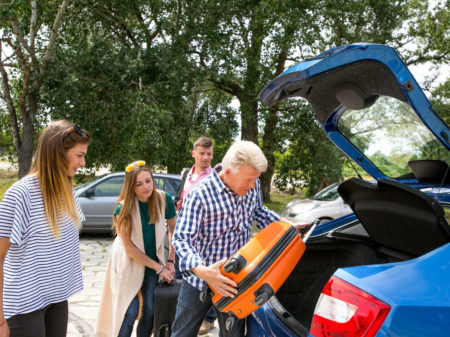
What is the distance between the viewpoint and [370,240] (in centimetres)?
275

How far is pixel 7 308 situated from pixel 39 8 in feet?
38.1

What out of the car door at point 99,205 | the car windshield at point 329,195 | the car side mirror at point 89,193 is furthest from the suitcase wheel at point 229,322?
the car windshield at point 329,195

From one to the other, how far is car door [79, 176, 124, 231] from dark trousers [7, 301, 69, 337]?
6.55 meters

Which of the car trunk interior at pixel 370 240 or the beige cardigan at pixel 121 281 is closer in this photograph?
the car trunk interior at pixel 370 240

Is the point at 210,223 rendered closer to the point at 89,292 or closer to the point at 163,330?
the point at 163,330

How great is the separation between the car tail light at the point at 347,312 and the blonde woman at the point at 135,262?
1.73 metres

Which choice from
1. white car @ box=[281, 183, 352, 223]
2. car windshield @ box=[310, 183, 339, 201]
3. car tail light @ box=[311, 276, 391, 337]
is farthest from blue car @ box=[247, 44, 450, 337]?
car windshield @ box=[310, 183, 339, 201]

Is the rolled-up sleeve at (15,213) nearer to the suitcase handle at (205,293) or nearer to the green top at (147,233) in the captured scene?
the suitcase handle at (205,293)

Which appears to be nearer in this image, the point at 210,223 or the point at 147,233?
the point at 210,223

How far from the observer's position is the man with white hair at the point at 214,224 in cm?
219

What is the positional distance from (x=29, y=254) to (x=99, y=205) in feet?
22.8

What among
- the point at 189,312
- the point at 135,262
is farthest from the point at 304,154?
the point at 189,312

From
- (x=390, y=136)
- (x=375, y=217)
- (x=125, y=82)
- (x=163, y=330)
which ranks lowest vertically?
(x=163, y=330)

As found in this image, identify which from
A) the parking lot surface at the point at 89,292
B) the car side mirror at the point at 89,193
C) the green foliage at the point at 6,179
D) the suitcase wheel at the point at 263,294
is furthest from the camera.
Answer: the green foliage at the point at 6,179
